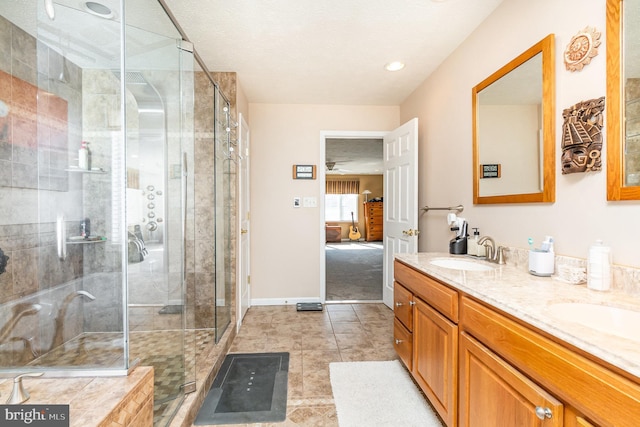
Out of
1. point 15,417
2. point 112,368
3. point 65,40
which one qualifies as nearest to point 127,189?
point 112,368

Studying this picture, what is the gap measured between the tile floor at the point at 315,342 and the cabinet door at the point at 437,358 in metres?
0.56

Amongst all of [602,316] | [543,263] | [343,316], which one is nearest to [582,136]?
[543,263]

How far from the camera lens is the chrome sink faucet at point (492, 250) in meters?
1.69

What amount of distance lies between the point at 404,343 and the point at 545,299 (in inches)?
43.1

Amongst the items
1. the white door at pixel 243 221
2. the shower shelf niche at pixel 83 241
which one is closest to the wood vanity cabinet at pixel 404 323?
the white door at pixel 243 221

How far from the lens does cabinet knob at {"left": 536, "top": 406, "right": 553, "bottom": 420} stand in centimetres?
79

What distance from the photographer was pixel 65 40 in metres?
2.03

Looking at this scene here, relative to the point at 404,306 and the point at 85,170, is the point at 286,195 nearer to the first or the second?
the point at 85,170

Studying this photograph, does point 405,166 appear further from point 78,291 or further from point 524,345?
point 78,291

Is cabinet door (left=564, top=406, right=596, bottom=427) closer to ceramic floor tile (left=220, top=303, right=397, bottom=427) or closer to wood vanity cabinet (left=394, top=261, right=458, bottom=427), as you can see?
wood vanity cabinet (left=394, top=261, right=458, bottom=427)

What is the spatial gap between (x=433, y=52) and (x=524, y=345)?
2255mm

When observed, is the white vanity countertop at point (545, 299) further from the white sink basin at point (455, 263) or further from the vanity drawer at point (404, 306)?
the vanity drawer at point (404, 306)

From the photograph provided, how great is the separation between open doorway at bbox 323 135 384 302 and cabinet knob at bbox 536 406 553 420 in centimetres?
273

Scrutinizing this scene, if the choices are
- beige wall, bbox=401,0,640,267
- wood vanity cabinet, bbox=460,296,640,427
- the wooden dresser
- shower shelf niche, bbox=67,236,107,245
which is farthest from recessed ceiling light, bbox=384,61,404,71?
the wooden dresser
